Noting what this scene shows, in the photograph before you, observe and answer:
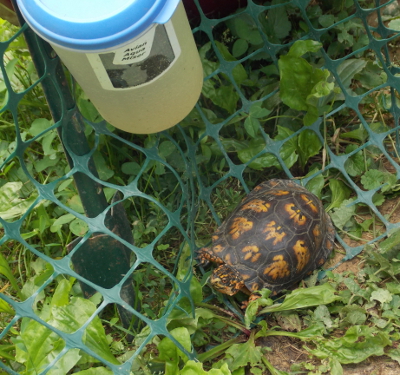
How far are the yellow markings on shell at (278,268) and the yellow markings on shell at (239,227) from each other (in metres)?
0.12

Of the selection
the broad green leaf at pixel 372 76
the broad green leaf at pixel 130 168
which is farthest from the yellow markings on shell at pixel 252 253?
the broad green leaf at pixel 372 76

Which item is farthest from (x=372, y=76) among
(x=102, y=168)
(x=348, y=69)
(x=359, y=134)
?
(x=102, y=168)

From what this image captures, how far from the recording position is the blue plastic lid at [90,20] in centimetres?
77

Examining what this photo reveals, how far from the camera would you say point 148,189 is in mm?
1521

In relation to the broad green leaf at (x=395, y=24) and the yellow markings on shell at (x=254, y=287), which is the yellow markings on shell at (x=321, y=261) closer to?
the yellow markings on shell at (x=254, y=287)

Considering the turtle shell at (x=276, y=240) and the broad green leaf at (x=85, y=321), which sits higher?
the broad green leaf at (x=85, y=321)

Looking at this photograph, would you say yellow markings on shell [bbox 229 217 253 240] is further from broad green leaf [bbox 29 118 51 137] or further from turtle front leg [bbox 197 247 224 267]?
broad green leaf [bbox 29 118 51 137]

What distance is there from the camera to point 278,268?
1.30m

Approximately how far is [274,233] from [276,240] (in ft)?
0.07

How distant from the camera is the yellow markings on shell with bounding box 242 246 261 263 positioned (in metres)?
1.32

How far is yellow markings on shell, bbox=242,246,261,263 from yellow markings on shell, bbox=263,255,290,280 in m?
0.04

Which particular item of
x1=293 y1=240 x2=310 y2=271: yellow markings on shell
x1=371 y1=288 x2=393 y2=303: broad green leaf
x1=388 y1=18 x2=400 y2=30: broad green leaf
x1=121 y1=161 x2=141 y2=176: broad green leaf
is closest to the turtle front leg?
x1=293 y1=240 x2=310 y2=271: yellow markings on shell

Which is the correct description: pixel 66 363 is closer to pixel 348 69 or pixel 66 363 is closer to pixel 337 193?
pixel 337 193

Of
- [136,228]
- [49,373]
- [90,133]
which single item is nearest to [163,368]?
[49,373]
